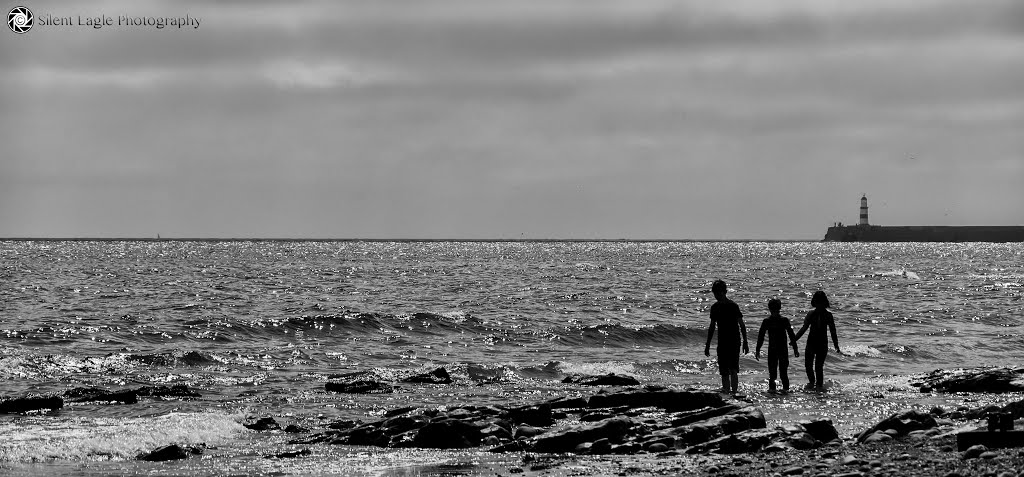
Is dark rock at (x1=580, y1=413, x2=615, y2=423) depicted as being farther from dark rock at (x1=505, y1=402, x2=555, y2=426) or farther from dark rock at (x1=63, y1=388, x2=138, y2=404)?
dark rock at (x1=63, y1=388, x2=138, y2=404)

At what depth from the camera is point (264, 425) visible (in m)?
18.2

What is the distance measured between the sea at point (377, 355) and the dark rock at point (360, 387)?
0.94 ft

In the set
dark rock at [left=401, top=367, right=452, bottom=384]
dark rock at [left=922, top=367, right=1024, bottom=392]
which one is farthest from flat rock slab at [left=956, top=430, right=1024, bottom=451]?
dark rock at [left=401, top=367, right=452, bottom=384]

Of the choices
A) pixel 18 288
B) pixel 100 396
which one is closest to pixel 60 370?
pixel 100 396

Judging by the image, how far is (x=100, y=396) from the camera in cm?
2130

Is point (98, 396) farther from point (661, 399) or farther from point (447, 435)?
point (661, 399)

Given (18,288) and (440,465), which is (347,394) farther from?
(18,288)

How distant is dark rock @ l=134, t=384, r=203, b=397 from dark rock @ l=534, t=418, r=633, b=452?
8.89 m

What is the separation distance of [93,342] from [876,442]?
2495cm

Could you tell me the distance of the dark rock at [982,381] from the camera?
21.5m

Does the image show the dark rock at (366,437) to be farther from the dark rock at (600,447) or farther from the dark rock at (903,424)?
the dark rock at (903,424)

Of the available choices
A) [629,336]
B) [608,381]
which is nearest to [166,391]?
[608,381]

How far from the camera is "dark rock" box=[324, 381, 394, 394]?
22781 millimetres

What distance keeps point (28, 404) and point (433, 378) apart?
26.1 feet
